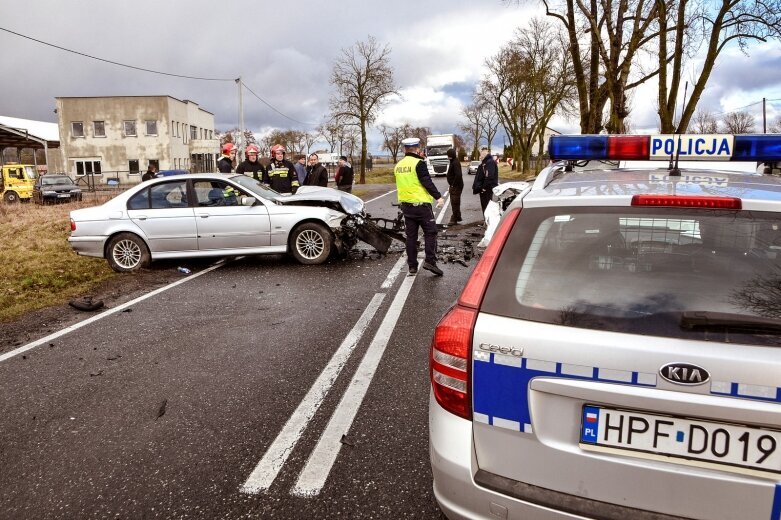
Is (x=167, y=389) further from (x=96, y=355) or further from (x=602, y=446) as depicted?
(x=602, y=446)

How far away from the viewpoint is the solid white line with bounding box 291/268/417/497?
2867 mm

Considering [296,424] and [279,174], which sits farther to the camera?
[279,174]

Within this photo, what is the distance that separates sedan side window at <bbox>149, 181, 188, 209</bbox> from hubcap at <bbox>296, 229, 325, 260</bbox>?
75.4 inches

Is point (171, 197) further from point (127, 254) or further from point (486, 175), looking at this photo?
point (486, 175)

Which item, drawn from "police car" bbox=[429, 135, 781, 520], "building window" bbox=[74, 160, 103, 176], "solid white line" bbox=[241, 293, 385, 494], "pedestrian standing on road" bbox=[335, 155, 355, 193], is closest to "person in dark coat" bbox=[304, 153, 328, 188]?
"pedestrian standing on road" bbox=[335, 155, 355, 193]

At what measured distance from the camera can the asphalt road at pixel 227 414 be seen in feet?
9.11

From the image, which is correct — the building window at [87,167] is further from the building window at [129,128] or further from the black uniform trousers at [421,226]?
the black uniform trousers at [421,226]

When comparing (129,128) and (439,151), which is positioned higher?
(129,128)

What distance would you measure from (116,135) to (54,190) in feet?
92.3

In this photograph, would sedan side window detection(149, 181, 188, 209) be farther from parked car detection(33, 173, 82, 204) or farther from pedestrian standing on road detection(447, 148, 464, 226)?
parked car detection(33, 173, 82, 204)

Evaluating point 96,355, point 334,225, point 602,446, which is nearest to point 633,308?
point 602,446

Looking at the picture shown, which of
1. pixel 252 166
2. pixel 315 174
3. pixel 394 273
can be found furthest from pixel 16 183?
pixel 394 273

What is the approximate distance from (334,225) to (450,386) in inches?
275

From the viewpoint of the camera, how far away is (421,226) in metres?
7.91
